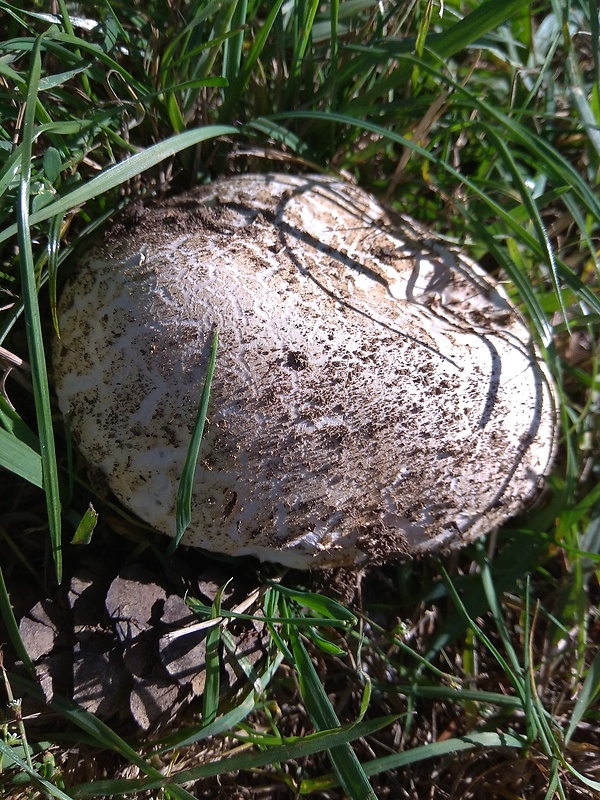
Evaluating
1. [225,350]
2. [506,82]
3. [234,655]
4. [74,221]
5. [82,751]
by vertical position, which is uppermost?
[506,82]

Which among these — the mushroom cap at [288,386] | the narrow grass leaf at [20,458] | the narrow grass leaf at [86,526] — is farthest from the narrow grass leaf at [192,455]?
the narrow grass leaf at [20,458]

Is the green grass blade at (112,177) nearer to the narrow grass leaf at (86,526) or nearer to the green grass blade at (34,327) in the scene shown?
the green grass blade at (34,327)

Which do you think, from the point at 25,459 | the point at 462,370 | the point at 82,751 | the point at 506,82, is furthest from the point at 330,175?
the point at 82,751

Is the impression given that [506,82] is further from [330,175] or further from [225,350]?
[225,350]

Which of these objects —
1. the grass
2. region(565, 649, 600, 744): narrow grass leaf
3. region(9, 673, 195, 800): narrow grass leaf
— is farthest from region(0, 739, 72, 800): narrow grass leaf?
region(565, 649, 600, 744): narrow grass leaf

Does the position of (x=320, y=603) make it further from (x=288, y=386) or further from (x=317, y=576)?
(x=288, y=386)
